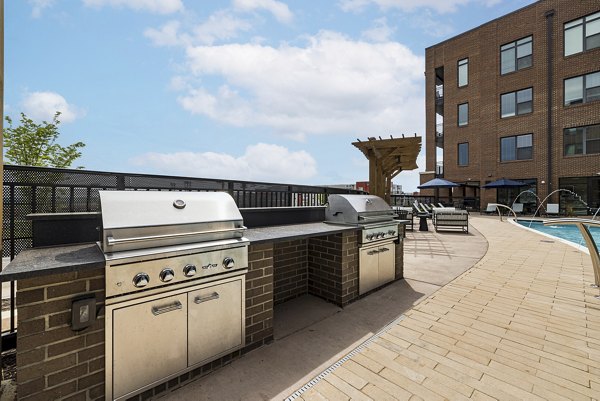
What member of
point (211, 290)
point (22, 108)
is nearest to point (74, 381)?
point (211, 290)

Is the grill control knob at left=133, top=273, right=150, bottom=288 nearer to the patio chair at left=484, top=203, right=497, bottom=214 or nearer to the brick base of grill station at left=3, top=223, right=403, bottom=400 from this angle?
the brick base of grill station at left=3, top=223, right=403, bottom=400

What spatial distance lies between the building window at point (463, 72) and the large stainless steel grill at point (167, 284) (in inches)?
901

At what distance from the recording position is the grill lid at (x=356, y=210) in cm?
352

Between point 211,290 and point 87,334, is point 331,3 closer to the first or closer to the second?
point 211,290

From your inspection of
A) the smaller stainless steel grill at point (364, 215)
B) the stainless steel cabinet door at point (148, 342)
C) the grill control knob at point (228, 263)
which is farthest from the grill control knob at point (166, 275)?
the smaller stainless steel grill at point (364, 215)

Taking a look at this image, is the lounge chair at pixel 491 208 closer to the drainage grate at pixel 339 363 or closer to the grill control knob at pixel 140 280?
the drainage grate at pixel 339 363

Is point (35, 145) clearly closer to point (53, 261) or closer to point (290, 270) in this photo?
point (290, 270)

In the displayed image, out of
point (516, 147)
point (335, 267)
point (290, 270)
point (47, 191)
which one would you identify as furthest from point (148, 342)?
point (516, 147)

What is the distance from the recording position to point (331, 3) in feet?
19.5

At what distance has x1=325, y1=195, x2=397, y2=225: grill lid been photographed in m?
3.52

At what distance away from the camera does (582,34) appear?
14336mm

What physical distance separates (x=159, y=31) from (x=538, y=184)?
20.0m

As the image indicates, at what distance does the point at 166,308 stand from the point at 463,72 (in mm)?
24025

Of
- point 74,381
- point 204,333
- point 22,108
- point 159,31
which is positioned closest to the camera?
point 74,381
